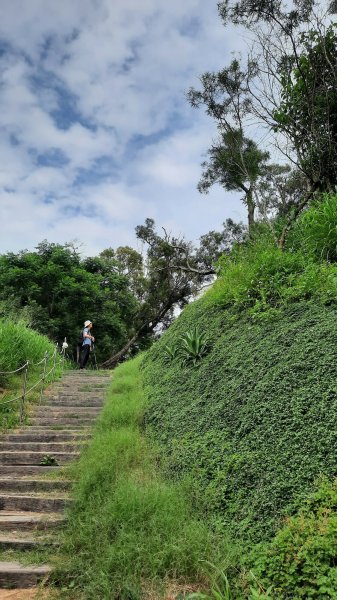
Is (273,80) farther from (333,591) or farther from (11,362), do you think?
(333,591)

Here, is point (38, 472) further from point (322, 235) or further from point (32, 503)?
point (322, 235)

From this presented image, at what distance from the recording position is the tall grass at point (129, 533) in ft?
11.6

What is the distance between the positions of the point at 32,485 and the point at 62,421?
243 centimetres

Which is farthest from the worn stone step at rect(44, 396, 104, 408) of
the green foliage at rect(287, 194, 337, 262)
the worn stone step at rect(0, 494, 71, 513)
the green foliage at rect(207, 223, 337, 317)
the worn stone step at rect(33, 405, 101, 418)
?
the green foliage at rect(287, 194, 337, 262)

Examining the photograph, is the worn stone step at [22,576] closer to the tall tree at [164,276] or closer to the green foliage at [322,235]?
the green foliage at [322,235]

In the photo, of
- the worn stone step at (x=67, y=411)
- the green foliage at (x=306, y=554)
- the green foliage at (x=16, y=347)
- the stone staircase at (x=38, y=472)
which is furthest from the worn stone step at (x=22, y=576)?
the green foliage at (x=16, y=347)

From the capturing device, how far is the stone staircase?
14.3 ft

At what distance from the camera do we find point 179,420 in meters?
5.89

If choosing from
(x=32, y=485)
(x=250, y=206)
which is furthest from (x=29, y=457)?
(x=250, y=206)

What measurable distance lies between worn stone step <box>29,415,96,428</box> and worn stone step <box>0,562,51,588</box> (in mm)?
3799

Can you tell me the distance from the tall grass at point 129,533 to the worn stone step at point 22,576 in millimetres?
214

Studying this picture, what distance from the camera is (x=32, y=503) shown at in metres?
5.14

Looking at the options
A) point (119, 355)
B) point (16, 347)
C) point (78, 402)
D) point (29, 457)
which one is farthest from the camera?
point (119, 355)

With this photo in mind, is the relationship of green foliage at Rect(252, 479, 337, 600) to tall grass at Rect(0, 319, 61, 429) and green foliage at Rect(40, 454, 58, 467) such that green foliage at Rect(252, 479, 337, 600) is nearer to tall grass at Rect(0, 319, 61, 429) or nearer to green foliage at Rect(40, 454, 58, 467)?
green foliage at Rect(40, 454, 58, 467)
